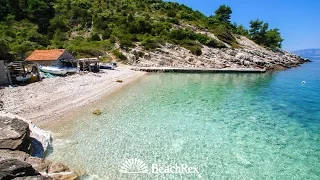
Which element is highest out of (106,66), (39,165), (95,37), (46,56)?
(95,37)

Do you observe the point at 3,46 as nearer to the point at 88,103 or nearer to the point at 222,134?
the point at 88,103

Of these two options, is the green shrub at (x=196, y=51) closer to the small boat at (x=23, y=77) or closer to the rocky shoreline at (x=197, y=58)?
the rocky shoreline at (x=197, y=58)

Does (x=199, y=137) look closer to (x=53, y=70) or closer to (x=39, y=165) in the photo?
(x=39, y=165)

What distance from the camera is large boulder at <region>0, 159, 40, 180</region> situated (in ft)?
24.9

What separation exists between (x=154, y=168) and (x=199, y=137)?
510 cm

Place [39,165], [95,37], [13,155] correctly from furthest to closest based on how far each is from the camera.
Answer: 1. [95,37]
2. [13,155]
3. [39,165]

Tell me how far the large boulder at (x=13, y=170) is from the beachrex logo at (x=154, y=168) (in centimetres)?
444

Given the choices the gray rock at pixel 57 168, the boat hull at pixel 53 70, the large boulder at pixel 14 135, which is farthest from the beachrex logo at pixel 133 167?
the boat hull at pixel 53 70

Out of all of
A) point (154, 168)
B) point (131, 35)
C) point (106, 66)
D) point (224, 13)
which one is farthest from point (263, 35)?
point (154, 168)

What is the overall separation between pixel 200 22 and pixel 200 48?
30708mm

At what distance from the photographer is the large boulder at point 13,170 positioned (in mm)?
7575

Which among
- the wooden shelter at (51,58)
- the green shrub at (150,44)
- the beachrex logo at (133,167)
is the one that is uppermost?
the green shrub at (150,44)

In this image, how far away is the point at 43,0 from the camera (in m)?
82.6

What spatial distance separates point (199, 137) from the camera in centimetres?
1583
